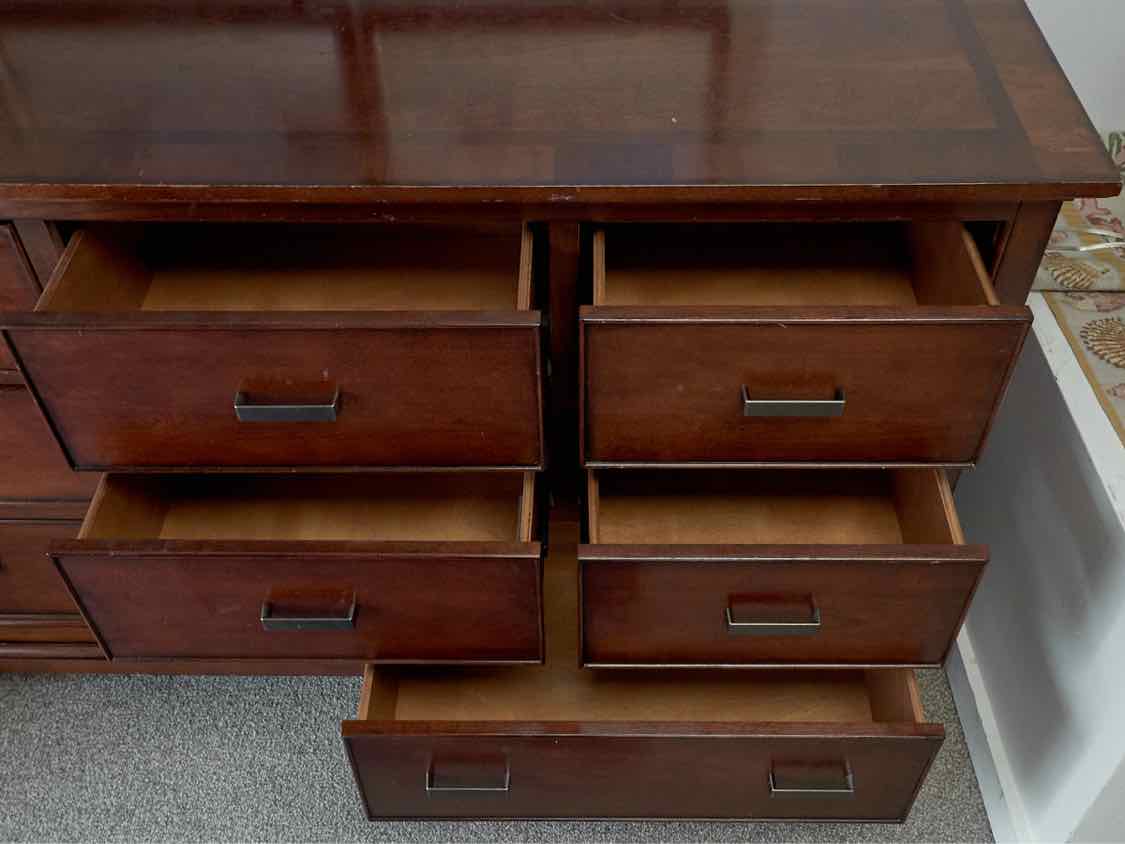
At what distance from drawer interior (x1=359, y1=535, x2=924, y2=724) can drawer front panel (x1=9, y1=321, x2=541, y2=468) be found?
29 cm

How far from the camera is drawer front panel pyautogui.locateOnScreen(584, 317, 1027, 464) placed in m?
0.73

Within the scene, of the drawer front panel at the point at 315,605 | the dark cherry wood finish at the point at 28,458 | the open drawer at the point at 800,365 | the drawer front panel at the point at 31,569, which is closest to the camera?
the open drawer at the point at 800,365

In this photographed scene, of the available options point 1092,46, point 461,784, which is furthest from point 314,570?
point 1092,46

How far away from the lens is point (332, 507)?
1.00 metres

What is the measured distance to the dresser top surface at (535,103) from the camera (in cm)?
73

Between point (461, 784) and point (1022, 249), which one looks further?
point (461, 784)

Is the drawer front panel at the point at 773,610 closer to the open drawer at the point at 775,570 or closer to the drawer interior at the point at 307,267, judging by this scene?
the open drawer at the point at 775,570

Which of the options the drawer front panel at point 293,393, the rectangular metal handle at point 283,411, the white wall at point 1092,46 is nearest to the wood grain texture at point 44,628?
the drawer front panel at point 293,393

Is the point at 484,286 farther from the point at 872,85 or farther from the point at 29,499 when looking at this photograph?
the point at 29,499

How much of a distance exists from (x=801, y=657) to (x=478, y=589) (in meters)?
0.30

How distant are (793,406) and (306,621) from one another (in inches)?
17.4

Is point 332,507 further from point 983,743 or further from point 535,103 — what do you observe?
point 983,743

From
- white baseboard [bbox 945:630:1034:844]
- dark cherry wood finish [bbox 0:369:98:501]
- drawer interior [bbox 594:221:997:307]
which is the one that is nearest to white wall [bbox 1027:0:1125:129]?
drawer interior [bbox 594:221:997:307]

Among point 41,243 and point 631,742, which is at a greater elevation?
point 41,243
